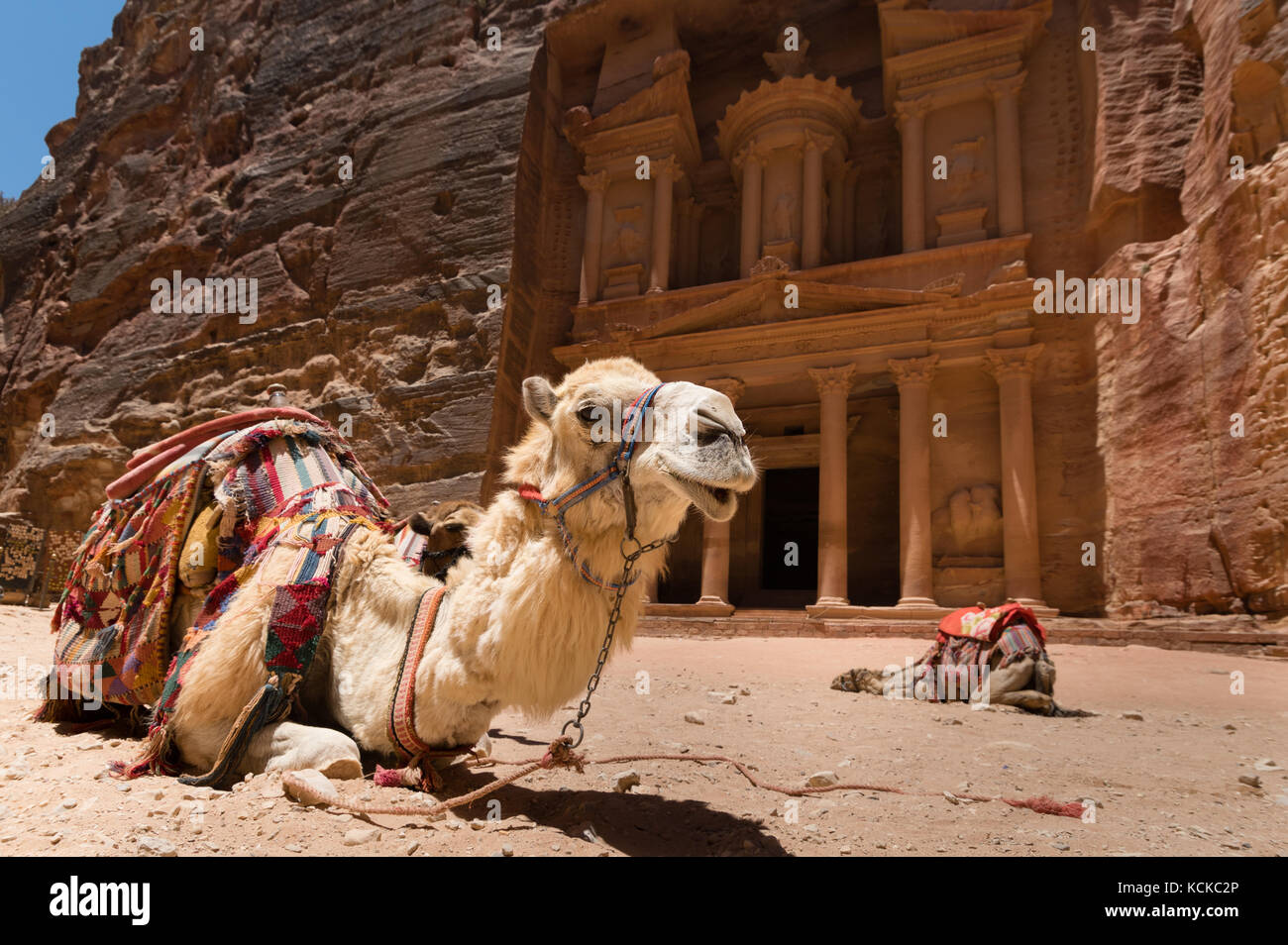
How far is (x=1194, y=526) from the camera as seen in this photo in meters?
10.7

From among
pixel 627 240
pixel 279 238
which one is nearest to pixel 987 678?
pixel 627 240

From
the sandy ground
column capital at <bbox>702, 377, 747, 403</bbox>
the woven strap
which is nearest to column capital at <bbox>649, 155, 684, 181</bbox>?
column capital at <bbox>702, 377, 747, 403</bbox>

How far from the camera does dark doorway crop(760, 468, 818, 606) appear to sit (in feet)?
61.6

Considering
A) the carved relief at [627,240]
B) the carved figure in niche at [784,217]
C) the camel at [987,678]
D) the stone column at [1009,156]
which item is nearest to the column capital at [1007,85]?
the stone column at [1009,156]

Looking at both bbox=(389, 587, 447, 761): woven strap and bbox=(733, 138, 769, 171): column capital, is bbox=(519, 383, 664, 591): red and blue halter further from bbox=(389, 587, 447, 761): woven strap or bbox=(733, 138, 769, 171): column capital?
bbox=(733, 138, 769, 171): column capital

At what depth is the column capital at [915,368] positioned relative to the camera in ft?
46.6

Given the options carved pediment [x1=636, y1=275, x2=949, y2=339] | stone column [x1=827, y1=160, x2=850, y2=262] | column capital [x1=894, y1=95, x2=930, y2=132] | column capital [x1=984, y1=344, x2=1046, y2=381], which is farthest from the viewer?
stone column [x1=827, y1=160, x2=850, y2=262]

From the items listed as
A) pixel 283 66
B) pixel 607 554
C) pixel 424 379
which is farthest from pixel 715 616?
pixel 283 66

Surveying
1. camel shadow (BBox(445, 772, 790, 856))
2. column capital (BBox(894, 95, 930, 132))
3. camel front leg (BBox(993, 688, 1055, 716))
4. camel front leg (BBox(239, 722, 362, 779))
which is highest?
column capital (BBox(894, 95, 930, 132))

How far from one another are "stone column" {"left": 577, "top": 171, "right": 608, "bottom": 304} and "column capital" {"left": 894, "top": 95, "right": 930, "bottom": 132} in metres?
7.27

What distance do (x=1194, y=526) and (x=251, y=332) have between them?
864 inches

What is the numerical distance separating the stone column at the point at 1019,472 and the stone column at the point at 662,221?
7751mm

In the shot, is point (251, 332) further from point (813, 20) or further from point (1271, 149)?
point (1271, 149)

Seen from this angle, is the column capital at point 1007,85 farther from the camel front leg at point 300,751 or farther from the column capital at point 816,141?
the camel front leg at point 300,751
